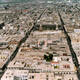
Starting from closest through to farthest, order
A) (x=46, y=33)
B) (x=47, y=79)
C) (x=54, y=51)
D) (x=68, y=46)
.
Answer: (x=47, y=79) → (x=54, y=51) → (x=68, y=46) → (x=46, y=33)

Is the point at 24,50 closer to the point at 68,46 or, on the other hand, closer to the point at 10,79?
the point at 68,46

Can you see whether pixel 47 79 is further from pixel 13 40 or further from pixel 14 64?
pixel 13 40

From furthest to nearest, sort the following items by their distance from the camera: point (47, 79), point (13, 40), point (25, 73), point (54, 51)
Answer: point (13, 40), point (54, 51), point (25, 73), point (47, 79)

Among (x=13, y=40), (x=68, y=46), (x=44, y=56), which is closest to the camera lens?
(x=44, y=56)

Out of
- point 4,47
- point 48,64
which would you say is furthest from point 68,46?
point 4,47

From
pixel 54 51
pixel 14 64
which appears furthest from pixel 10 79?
pixel 54 51

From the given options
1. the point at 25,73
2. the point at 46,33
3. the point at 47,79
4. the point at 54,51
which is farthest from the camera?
the point at 46,33

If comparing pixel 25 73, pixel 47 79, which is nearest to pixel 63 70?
pixel 47 79

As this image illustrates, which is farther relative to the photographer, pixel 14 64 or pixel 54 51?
pixel 54 51

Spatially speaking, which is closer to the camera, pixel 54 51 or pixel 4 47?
pixel 54 51
